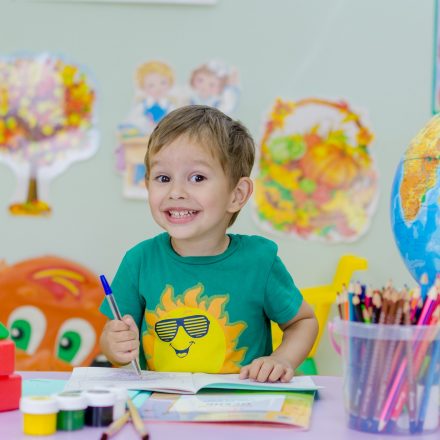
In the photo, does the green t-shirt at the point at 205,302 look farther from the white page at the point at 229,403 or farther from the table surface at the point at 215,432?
the table surface at the point at 215,432

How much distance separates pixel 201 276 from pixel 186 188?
0.47 ft

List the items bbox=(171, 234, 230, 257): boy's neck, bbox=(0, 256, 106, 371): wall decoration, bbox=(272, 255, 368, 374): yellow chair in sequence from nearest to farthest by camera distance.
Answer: bbox=(171, 234, 230, 257): boy's neck < bbox=(272, 255, 368, 374): yellow chair < bbox=(0, 256, 106, 371): wall decoration

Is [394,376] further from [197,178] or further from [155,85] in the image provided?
[155,85]

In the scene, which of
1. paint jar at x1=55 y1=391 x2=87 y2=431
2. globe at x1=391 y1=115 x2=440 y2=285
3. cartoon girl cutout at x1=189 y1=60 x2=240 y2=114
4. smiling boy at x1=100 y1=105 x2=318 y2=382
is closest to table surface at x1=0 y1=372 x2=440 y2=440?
paint jar at x1=55 y1=391 x2=87 y2=431

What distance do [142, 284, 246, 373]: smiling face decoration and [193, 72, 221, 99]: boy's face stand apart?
126 centimetres

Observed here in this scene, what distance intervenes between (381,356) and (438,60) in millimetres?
1783

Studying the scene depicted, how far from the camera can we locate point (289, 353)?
1.13 meters

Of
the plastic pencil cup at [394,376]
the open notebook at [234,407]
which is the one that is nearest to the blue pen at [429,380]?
the plastic pencil cup at [394,376]

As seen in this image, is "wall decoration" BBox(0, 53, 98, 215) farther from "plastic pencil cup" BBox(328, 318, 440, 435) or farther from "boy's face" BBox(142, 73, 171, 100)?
"plastic pencil cup" BBox(328, 318, 440, 435)

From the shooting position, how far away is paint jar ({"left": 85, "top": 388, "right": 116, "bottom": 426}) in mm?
Result: 732

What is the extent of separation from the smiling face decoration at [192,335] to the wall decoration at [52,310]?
3.84 feet

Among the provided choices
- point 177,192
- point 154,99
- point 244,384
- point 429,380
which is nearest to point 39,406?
point 244,384

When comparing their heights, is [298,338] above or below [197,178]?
below

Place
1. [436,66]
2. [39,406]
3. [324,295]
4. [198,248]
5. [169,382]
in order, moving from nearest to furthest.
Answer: [39,406] → [169,382] → [198,248] → [324,295] → [436,66]
